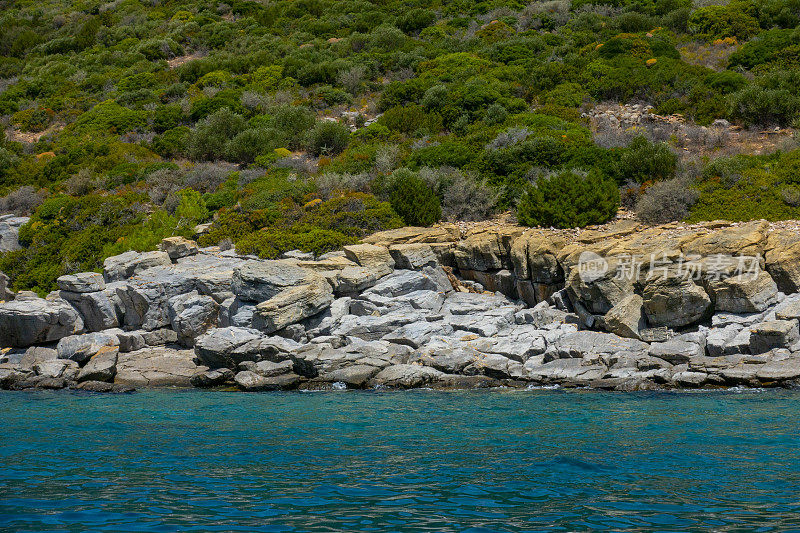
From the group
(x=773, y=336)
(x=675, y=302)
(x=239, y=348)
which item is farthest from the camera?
(x=239, y=348)

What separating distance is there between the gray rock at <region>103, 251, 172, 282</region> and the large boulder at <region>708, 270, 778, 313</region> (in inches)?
690

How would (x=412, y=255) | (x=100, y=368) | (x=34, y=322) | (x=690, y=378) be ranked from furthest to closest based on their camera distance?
(x=412, y=255) < (x=34, y=322) < (x=100, y=368) < (x=690, y=378)

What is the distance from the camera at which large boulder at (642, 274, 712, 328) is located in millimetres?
16797

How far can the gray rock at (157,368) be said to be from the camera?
17984 mm

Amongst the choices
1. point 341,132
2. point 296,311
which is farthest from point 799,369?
point 341,132

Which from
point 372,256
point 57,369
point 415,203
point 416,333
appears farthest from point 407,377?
point 57,369

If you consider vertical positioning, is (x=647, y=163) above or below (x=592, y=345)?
above

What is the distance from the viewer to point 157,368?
733 inches

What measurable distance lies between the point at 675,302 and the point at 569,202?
669 cm

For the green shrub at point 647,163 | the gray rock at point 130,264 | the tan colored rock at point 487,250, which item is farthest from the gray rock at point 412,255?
the green shrub at point 647,163

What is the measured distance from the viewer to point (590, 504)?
793 cm

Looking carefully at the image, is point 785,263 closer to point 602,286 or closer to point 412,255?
point 602,286

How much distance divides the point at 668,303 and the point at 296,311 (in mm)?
9941

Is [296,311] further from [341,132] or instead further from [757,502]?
[341,132]
